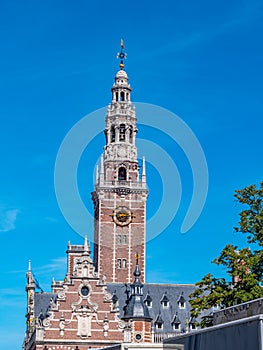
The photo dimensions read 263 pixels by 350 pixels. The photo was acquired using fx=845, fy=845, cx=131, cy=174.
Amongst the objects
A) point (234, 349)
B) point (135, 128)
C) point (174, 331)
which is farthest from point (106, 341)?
point (234, 349)

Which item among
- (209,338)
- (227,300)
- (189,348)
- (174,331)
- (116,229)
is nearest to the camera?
(209,338)

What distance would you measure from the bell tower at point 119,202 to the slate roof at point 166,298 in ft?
24.4

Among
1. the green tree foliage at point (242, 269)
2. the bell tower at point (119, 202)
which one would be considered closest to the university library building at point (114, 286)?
the bell tower at point (119, 202)

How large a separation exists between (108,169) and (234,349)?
94.6m

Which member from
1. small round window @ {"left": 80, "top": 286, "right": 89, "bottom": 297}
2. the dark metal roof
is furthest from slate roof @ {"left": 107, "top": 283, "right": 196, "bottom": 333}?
small round window @ {"left": 80, "top": 286, "right": 89, "bottom": 297}

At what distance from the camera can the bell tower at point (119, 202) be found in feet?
380

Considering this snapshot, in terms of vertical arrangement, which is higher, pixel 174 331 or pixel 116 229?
pixel 116 229

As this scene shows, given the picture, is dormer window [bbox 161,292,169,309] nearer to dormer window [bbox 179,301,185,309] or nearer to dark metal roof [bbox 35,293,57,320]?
dormer window [bbox 179,301,185,309]

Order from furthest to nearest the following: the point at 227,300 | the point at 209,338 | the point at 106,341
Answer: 1. the point at 106,341
2. the point at 227,300
3. the point at 209,338

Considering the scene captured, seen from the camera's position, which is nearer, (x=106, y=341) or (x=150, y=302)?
(x=106, y=341)

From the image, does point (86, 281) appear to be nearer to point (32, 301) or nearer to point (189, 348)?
point (32, 301)

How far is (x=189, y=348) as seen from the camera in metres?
31.2

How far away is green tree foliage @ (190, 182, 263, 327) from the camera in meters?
49.3

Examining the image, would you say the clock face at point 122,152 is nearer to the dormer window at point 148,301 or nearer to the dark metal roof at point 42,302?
the dormer window at point 148,301
